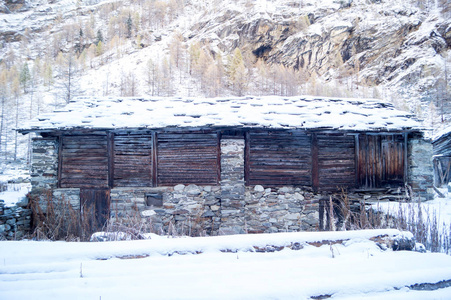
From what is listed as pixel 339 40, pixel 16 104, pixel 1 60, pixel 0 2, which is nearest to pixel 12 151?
pixel 16 104

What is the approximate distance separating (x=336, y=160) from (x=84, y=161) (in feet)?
27.8

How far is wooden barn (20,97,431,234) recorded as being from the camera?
761 cm

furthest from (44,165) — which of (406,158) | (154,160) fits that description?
(406,158)

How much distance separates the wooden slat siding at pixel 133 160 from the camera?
7.91 metres

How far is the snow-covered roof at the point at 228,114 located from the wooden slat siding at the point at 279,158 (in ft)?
2.08

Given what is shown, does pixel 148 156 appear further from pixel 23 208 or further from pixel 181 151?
pixel 23 208

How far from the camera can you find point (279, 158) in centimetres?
812

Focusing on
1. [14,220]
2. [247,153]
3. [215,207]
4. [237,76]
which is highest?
[237,76]

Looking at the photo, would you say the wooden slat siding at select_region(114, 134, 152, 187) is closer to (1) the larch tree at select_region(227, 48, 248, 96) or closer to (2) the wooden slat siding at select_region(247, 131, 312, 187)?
(2) the wooden slat siding at select_region(247, 131, 312, 187)

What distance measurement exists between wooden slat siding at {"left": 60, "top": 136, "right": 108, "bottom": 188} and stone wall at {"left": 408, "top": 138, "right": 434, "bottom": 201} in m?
10.2

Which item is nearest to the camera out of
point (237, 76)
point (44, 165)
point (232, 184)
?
point (232, 184)

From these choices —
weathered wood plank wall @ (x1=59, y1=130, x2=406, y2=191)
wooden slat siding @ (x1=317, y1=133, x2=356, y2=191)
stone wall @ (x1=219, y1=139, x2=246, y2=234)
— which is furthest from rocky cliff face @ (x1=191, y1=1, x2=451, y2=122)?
stone wall @ (x1=219, y1=139, x2=246, y2=234)

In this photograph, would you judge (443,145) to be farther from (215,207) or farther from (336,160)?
(215,207)

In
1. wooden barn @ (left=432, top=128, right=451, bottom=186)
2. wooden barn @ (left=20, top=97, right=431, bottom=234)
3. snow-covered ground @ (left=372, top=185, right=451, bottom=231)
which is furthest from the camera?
wooden barn @ (left=432, top=128, right=451, bottom=186)
